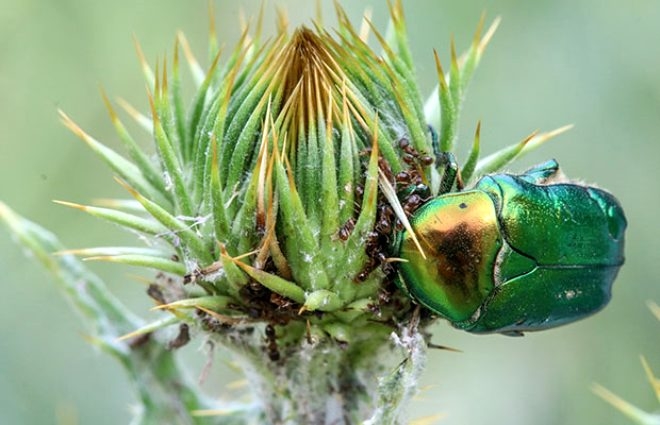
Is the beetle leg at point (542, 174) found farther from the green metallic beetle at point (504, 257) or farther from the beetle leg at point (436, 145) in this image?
the beetle leg at point (436, 145)

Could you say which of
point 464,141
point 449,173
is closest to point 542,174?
point 449,173

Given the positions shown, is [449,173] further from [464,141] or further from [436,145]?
[464,141]

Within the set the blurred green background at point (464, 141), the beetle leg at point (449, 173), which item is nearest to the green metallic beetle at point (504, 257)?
the beetle leg at point (449, 173)

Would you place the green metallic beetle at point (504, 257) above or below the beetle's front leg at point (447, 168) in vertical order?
below

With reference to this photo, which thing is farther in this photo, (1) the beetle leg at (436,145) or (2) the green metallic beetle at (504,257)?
(1) the beetle leg at (436,145)

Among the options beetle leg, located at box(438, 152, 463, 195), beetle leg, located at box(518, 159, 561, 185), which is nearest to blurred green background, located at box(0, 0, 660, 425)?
beetle leg, located at box(518, 159, 561, 185)
